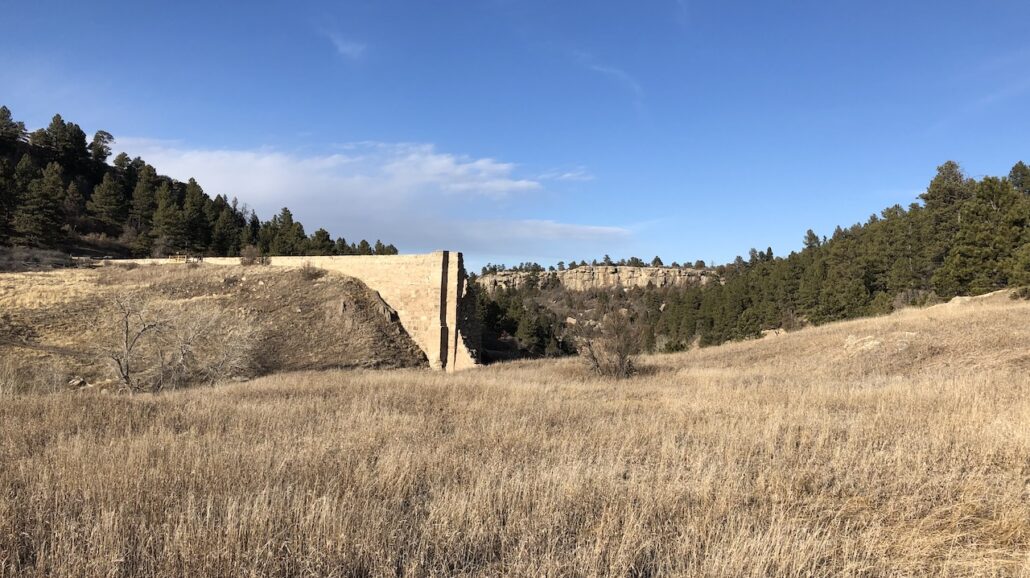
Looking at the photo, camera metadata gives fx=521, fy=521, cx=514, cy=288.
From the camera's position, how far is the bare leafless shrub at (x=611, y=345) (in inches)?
635

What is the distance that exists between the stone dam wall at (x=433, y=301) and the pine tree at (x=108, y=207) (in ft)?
146

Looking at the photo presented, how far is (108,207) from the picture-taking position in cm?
5400

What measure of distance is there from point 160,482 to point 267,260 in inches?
1258

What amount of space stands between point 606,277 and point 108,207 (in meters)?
104

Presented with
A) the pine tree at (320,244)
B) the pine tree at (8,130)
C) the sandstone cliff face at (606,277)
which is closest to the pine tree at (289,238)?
the pine tree at (320,244)

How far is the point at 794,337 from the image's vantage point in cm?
2175

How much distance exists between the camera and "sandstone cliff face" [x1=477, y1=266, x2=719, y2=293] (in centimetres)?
12850

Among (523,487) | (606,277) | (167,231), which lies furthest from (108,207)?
(606,277)

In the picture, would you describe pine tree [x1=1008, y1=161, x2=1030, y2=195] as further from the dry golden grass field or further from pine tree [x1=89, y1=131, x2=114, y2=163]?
pine tree [x1=89, y1=131, x2=114, y2=163]

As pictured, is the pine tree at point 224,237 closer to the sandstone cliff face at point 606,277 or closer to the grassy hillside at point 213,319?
the grassy hillside at point 213,319

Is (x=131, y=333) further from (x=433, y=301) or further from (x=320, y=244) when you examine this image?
(x=320, y=244)

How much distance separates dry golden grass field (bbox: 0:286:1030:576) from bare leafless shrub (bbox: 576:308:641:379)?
6984 millimetres

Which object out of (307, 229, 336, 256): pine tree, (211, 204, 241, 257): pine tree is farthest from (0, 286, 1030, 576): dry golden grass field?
(211, 204, 241, 257): pine tree

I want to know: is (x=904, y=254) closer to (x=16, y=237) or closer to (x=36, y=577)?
(x=36, y=577)
